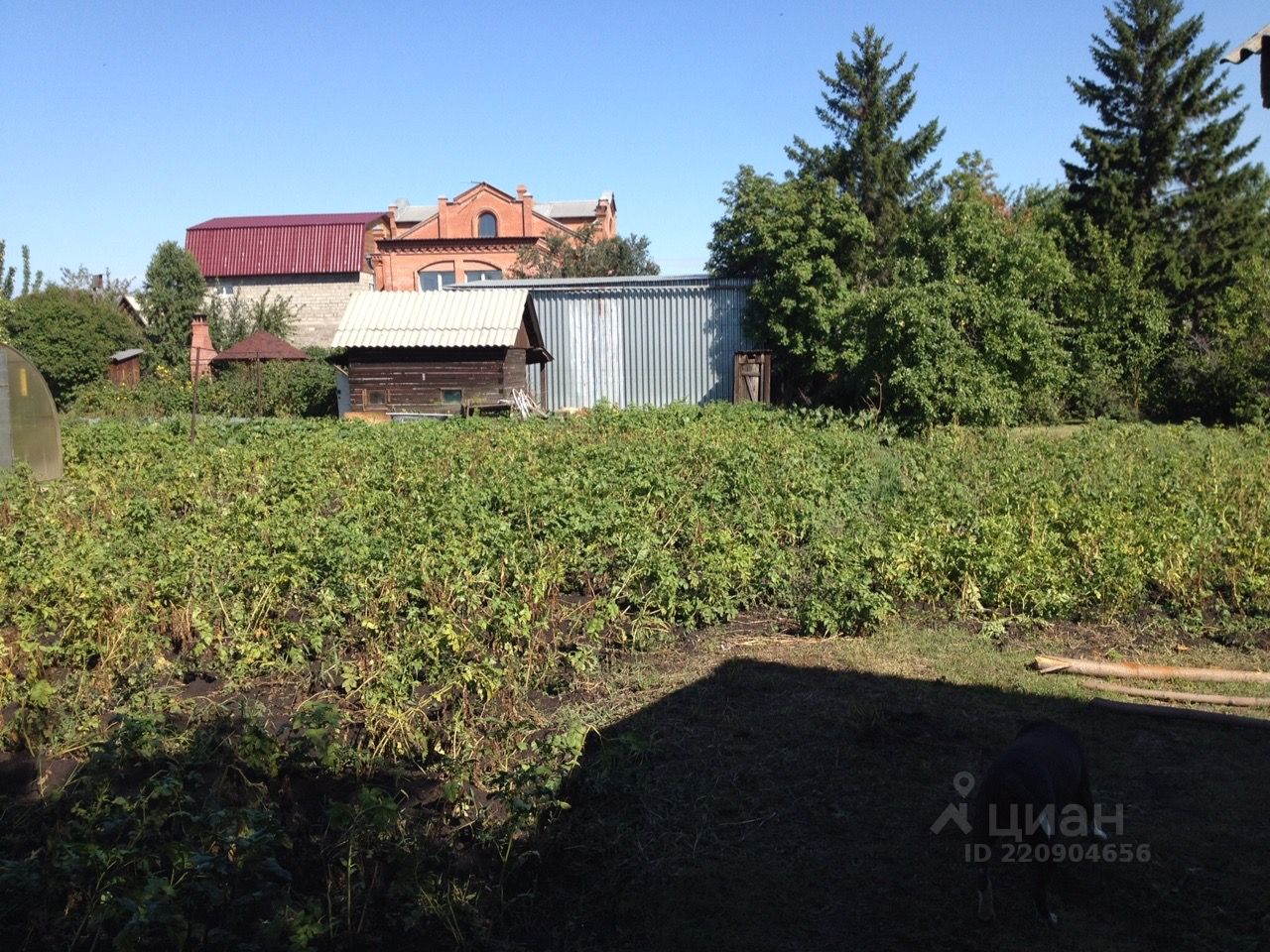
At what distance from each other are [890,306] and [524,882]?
15.5 metres

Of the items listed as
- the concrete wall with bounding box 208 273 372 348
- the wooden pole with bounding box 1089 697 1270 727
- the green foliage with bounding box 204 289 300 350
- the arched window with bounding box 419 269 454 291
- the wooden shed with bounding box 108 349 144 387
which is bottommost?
the wooden pole with bounding box 1089 697 1270 727

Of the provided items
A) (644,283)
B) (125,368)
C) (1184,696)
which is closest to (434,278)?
(125,368)

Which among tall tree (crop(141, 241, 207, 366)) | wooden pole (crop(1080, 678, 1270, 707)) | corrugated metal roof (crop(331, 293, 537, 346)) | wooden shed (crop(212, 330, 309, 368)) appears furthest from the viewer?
tall tree (crop(141, 241, 207, 366))

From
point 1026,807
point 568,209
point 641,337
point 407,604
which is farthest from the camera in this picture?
point 568,209

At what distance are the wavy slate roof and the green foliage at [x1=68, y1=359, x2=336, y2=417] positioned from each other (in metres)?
5.20

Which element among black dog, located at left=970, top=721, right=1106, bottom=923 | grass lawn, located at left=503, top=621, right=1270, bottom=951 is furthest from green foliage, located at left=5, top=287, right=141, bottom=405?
black dog, located at left=970, top=721, right=1106, bottom=923

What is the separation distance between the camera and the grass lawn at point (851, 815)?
3.73m

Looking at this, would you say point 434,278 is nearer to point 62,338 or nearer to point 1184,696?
point 62,338

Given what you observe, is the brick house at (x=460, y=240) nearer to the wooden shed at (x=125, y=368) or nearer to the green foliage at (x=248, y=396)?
the wooden shed at (x=125, y=368)

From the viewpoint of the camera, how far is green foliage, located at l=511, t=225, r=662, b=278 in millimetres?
39312

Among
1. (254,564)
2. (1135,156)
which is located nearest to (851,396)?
(1135,156)

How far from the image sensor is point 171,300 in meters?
36.5

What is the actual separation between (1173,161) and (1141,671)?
73.7 ft

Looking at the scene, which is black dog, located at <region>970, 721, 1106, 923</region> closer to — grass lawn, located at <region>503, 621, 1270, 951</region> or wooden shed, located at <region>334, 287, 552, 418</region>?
grass lawn, located at <region>503, 621, 1270, 951</region>
